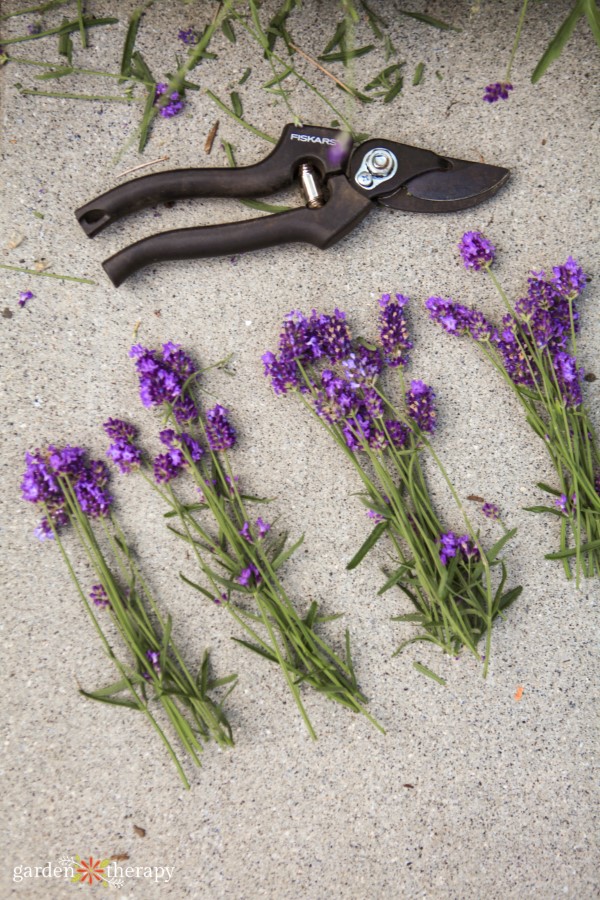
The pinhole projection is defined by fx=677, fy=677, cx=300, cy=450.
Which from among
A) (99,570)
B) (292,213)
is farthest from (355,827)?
(292,213)

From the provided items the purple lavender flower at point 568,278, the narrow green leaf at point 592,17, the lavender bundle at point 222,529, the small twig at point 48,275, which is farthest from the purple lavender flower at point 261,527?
the narrow green leaf at point 592,17

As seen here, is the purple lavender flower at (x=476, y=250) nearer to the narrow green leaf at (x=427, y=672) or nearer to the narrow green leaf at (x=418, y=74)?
the narrow green leaf at (x=418, y=74)

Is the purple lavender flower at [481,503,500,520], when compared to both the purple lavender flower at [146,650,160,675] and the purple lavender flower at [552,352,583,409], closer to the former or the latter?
the purple lavender flower at [552,352,583,409]

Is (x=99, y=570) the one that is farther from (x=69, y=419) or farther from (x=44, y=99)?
(x=44, y=99)

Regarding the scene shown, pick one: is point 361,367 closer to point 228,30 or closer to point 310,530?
point 310,530

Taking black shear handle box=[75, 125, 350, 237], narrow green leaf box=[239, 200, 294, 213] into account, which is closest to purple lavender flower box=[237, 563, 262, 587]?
narrow green leaf box=[239, 200, 294, 213]
